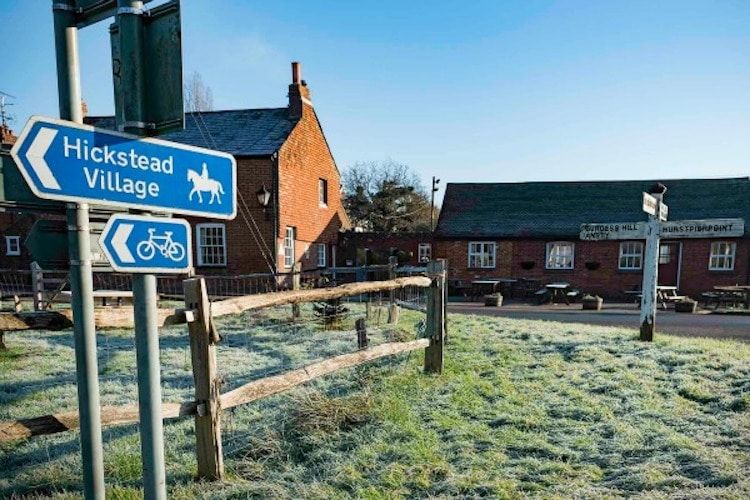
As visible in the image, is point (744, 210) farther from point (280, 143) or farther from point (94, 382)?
point (94, 382)

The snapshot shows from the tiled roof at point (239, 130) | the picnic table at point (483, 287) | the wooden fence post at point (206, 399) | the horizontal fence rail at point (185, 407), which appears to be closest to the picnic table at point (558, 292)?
the picnic table at point (483, 287)

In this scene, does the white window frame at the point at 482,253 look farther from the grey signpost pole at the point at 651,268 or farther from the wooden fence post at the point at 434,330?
the wooden fence post at the point at 434,330

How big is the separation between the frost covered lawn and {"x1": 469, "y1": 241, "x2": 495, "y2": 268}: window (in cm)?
1447

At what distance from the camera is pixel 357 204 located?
3984cm

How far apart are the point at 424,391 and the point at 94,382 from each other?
3.84 meters

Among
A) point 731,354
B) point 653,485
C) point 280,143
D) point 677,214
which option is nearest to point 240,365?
point 653,485

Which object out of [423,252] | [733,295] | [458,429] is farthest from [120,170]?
[423,252]

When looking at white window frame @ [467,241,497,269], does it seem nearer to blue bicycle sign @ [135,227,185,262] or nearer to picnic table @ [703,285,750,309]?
picnic table @ [703,285,750,309]

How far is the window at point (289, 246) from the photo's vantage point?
17609 millimetres

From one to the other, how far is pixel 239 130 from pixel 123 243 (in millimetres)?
18096

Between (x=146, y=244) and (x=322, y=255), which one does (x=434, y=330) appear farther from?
(x=322, y=255)

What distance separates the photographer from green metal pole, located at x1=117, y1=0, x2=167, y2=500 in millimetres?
1636

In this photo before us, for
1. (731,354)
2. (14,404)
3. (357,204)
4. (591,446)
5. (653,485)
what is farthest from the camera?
(357,204)

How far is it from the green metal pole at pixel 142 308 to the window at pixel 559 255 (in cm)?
2090
